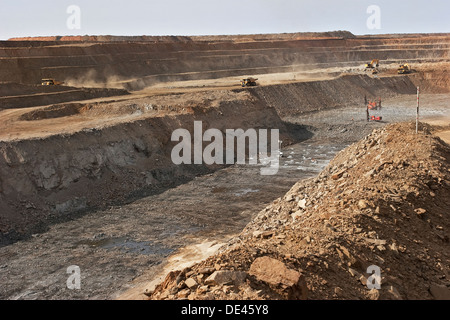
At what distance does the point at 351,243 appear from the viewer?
29.0 feet

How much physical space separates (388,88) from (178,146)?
35.4 metres

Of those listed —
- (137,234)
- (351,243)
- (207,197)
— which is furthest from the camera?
(207,197)

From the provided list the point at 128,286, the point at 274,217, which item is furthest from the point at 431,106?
the point at 128,286

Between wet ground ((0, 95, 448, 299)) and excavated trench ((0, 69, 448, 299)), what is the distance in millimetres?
40

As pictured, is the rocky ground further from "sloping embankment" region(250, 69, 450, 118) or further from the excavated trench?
"sloping embankment" region(250, 69, 450, 118)

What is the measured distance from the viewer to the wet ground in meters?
13.8

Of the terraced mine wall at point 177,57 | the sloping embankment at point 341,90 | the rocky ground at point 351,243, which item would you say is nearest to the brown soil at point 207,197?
the rocky ground at point 351,243

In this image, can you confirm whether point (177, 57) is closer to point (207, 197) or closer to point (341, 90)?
point (341, 90)

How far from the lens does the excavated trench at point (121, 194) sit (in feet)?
48.6

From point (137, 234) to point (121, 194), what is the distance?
4.82 m

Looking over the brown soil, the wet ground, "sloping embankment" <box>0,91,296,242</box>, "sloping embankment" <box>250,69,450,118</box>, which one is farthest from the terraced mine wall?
the wet ground

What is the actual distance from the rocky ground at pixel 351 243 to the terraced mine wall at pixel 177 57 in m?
Result: 38.0

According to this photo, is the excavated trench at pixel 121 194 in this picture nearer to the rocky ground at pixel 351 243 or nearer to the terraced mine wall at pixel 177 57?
the rocky ground at pixel 351 243

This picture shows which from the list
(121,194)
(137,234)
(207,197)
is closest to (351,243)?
(137,234)
